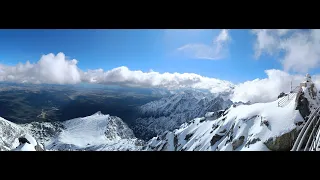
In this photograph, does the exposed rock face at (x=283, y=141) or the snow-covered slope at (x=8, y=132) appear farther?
the snow-covered slope at (x=8, y=132)

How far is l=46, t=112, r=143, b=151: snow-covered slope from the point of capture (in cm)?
9456

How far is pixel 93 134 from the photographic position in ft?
371

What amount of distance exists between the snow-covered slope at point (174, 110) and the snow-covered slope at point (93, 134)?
50.1 ft

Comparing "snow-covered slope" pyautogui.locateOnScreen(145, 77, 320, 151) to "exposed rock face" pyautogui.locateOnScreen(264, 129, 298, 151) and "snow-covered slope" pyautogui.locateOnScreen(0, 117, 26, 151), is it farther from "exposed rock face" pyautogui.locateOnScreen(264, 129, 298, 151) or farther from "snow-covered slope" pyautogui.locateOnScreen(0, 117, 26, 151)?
"snow-covered slope" pyautogui.locateOnScreen(0, 117, 26, 151)

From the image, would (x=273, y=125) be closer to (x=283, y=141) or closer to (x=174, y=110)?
(x=283, y=141)

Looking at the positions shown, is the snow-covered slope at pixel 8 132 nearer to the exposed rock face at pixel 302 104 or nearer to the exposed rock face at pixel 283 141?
the exposed rock face at pixel 283 141

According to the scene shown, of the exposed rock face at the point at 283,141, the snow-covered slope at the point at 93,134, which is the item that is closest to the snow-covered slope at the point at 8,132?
the snow-covered slope at the point at 93,134

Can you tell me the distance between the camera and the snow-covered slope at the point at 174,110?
150 m

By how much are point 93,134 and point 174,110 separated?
70974 millimetres

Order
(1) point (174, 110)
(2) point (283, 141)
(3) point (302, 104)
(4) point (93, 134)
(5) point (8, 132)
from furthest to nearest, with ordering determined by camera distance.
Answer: (1) point (174, 110)
(4) point (93, 134)
(5) point (8, 132)
(3) point (302, 104)
(2) point (283, 141)

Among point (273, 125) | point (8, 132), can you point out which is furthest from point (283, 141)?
point (8, 132)
